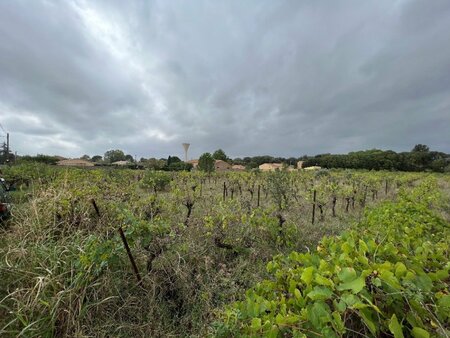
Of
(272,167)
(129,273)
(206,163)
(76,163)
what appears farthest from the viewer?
(76,163)

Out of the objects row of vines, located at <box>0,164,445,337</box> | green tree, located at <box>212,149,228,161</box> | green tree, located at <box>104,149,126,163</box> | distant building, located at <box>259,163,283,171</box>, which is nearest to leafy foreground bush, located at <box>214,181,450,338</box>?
row of vines, located at <box>0,164,445,337</box>

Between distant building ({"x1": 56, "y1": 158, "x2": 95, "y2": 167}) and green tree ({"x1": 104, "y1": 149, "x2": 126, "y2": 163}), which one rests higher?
green tree ({"x1": 104, "y1": 149, "x2": 126, "y2": 163})

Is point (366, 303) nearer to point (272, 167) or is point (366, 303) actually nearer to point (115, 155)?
point (272, 167)

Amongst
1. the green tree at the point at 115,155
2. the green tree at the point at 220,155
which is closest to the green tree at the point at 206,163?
the green tree at the point at 220,155

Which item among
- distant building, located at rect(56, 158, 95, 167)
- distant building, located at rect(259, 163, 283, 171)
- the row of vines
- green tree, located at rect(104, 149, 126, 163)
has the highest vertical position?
green tree, located at rect(104, 149, 126, 163)

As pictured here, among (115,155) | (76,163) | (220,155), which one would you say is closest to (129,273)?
(76,163)

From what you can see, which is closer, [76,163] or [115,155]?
[76,163]

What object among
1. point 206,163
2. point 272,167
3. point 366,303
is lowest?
point 366,303

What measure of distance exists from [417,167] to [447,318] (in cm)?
5082

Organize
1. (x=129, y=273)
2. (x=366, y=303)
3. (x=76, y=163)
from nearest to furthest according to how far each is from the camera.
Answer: (x=366, y=303)
(x=129, y=273)
(x=76, y=163)

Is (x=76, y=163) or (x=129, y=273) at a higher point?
(x=76, y=163)

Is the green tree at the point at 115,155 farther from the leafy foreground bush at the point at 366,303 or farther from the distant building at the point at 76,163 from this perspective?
the leafy foreground bush at the point at 366,303

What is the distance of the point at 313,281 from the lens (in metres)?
1.09

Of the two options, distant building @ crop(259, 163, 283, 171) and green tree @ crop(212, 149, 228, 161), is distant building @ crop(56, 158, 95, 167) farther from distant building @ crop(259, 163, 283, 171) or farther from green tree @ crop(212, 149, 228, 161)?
green tree @ crop(212, 149, 228, 161)
